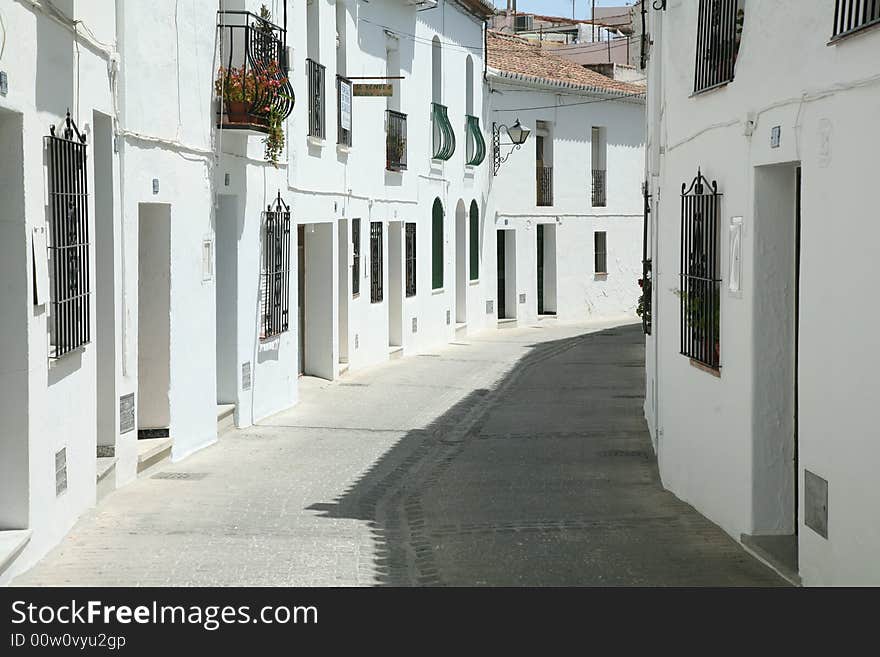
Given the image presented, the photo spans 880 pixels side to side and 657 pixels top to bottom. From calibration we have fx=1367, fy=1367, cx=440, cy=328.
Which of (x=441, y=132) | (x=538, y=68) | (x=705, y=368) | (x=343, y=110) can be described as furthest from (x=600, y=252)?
(x=705, y=368)

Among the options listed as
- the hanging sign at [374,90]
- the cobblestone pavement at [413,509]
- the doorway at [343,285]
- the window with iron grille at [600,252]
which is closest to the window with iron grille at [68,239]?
the cobblestone pavement at [413,509]

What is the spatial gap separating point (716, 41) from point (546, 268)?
76.9 ft

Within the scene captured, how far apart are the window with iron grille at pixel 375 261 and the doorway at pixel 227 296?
7652 millimetres

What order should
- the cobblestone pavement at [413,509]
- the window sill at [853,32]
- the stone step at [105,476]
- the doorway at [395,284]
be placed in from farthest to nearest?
the doorway at [395,284], the stone step at [105,476], the cobblestone pavement at [413,509], the window sill at [853,32]

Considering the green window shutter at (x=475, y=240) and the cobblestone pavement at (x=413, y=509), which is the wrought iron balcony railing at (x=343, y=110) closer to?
the cobblestone pavement at (x=413, y=509)

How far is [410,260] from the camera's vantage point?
976 inches

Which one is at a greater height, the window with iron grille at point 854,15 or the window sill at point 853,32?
the window with iron grille at point 854,15

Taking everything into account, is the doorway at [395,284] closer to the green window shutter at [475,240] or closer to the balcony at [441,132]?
the balcony at [441,132]

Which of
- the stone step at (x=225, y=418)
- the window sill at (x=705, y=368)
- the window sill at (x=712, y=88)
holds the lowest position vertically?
the stone step at (x=225, y=418)

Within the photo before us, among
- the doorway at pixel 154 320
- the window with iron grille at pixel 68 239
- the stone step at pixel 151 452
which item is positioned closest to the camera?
the window with iron grille at pixel 68 239

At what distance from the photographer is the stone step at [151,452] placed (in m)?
11.7

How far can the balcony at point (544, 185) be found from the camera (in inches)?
1294

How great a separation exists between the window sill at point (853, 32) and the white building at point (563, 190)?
2352cm

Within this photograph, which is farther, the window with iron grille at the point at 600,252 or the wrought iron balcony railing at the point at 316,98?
the window with iron grille at the point at 600,252
